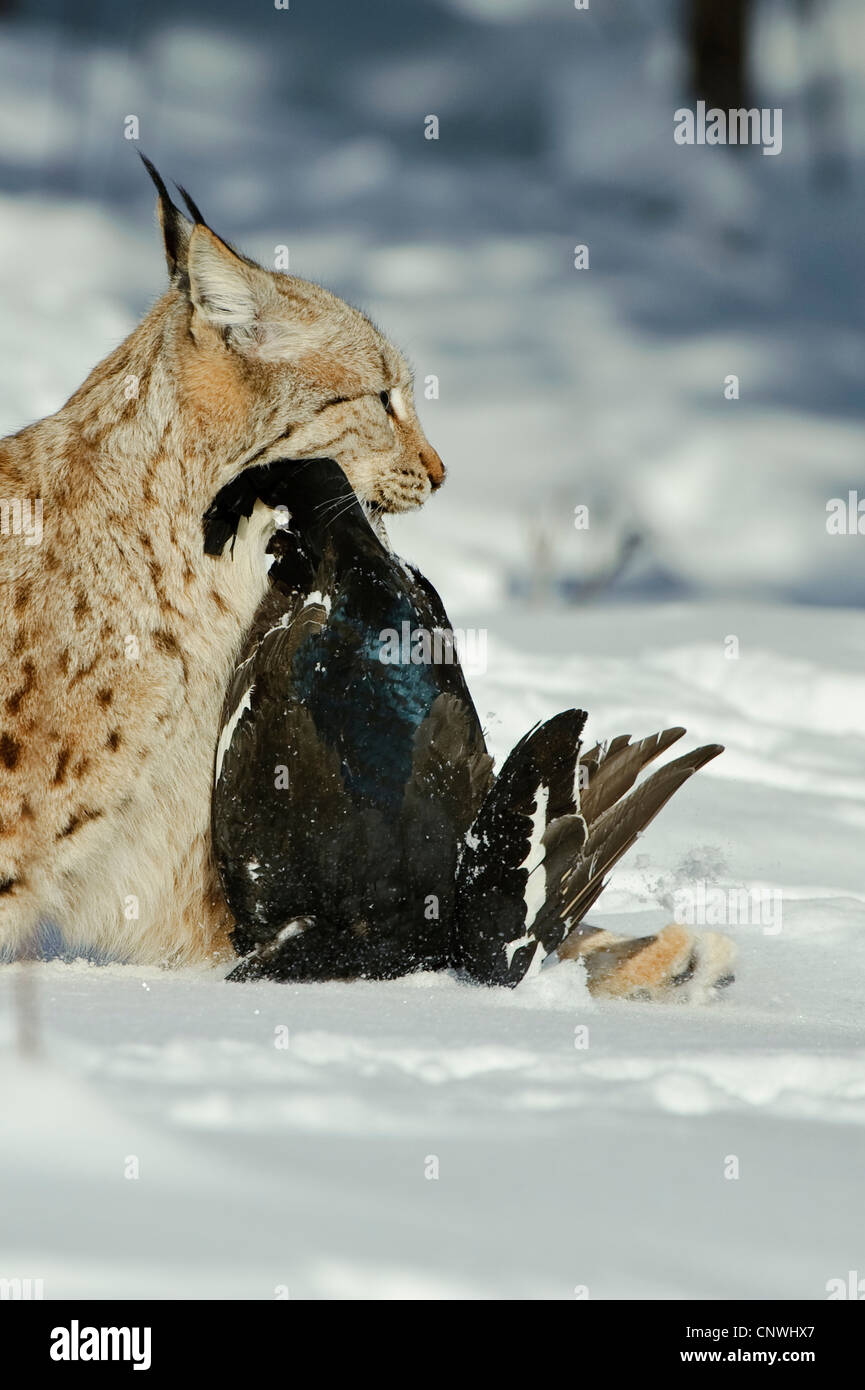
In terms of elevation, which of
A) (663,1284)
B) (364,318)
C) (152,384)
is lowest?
(663,1284)

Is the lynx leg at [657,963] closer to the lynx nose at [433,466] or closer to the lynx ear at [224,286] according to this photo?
the lynx nose at [433,466]

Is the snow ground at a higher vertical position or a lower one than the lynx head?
lower

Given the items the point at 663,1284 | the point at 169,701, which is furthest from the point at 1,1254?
the point at 169,701

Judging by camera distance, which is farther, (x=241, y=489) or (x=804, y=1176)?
(x=241, y=489)

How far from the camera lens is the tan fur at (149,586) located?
303 cm

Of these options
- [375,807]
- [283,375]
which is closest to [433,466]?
[283,375]

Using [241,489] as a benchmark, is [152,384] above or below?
above

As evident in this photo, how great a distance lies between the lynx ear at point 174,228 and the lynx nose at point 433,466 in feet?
2.40

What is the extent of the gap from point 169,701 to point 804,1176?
5.84 feet

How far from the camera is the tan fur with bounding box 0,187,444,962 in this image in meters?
3.03

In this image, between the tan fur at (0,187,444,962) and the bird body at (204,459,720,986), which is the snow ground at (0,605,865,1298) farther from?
the tan fur at (0,187,444,962)

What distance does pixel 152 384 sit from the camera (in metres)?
3.29

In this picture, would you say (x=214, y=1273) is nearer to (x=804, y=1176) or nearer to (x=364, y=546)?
(x=804, y=1176)

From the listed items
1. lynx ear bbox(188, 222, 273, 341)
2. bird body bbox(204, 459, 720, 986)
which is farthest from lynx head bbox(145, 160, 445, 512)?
bird body bbox(204, 459, 720, 986)
